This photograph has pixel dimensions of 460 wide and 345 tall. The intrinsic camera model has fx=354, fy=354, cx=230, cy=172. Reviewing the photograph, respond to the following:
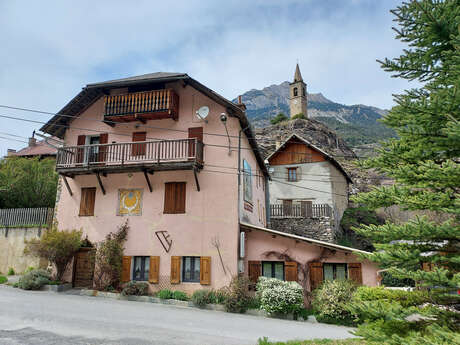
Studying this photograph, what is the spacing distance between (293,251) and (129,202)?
8009mm

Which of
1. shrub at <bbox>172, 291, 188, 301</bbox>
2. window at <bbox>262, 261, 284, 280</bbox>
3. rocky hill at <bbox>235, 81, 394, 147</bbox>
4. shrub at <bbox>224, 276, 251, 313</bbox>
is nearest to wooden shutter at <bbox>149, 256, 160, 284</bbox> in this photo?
shrub at <bbox>172, 291, 188, 301</bbox>

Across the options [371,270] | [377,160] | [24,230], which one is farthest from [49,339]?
[24,230]

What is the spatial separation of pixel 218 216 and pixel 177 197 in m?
2.20

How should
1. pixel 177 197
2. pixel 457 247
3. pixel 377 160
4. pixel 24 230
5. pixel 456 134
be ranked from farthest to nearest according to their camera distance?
pixel 24 230 < pixel 177 197 < pixel 377 160 < pixel 457 247 < pixel 456 134

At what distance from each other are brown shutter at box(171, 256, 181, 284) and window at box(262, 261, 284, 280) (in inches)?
148

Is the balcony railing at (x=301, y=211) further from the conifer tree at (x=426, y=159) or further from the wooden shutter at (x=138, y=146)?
the conifer tree at (x=426, y=159)

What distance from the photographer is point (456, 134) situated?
12.2 feet

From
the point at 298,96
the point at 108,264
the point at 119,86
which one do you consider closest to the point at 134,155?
the point at 119,86

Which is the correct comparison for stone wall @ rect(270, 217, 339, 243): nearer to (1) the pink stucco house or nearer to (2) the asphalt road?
(1) the pink stucco house

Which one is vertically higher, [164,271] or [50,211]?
[50,211]

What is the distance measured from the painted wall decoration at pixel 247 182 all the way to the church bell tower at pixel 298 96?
4363 centimetres

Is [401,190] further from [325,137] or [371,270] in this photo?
[325,137]

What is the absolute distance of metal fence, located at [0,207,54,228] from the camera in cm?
1866

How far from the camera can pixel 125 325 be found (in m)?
9.78
